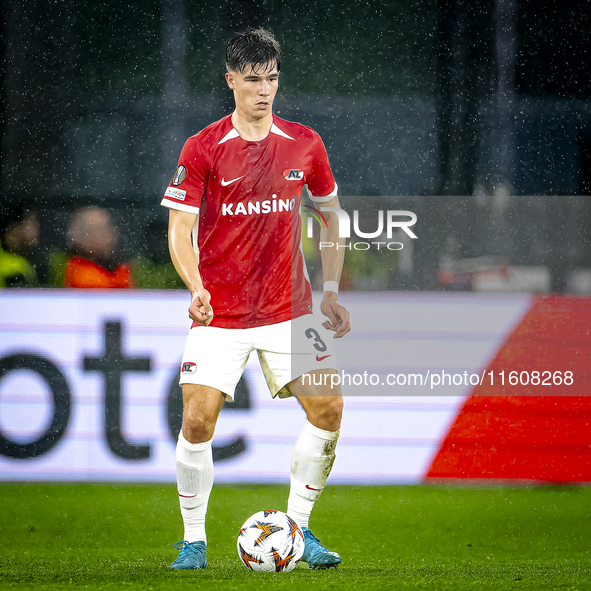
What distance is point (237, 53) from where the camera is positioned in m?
2.45

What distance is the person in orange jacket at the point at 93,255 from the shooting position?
10.6ft

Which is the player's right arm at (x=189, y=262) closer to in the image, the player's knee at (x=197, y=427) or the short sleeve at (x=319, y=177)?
the player's knee at (x=197, y=427)

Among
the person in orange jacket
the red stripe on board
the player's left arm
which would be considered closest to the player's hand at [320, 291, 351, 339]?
the player's left arm

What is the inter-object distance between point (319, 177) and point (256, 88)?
382 mm

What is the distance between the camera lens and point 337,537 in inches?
108

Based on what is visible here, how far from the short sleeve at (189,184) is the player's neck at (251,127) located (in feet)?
0.52

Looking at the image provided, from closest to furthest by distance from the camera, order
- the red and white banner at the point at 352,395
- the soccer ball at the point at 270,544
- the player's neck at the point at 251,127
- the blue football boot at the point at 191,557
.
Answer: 1. the soccer ball at the point at 270,544
2. the blue football boot at the point at 191,557
3. the player's neck at the point at 251,127
4. the red and white banner at the point at 352,395

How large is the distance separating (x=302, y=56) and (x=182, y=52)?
54cm

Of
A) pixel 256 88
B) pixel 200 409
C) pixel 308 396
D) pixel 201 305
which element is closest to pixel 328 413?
pixel 308 396

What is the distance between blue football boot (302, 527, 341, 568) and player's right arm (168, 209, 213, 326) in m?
0.81

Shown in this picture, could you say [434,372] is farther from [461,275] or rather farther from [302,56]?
[302,56]

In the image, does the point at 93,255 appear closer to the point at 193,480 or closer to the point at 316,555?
the point at 193,480

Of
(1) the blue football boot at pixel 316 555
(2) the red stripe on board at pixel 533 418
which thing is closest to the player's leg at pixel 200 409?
(1) the blue football boot at pixel 316 555

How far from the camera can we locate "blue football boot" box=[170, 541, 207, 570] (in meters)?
2.34
